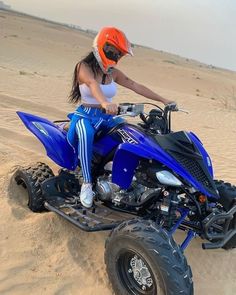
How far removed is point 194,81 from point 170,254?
3764 cm

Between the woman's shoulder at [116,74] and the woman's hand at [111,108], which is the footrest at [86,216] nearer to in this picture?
the woman's hand at [111,108]

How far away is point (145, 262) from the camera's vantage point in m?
3.67

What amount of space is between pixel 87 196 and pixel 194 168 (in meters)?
1.16

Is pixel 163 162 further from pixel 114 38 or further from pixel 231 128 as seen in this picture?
pixel 231 128

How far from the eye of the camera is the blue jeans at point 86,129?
4.65 m

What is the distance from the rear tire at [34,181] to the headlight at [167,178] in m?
1.53

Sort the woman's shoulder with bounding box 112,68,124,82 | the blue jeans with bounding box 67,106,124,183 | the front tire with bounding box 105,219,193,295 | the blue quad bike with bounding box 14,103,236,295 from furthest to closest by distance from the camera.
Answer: the woman's shoulder with bounding box 112,68,124,82
the blue jeans with bounding box 67,106,124,183
the blue quad bike with bounding box 14,103,236,295
the front tire with bounding box 105,219,193,295

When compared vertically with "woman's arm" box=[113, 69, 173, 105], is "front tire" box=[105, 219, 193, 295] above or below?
below

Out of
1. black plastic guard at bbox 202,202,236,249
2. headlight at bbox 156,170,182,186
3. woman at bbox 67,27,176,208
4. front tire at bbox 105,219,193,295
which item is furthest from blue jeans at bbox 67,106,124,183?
black plastic guard at bbox 202,202,236,249

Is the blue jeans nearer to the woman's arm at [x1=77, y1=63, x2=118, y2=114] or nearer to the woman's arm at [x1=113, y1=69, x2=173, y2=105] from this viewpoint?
the woman's arm at [x1=77, y1=63, x2=118, y2=114]

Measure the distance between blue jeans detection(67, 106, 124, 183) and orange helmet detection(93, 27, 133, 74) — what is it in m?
0.54

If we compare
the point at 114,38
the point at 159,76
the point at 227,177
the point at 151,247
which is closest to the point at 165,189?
the point at 151,247

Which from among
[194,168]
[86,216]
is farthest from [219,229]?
[86,216]

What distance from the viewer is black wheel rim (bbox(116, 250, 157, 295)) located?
3.77m
